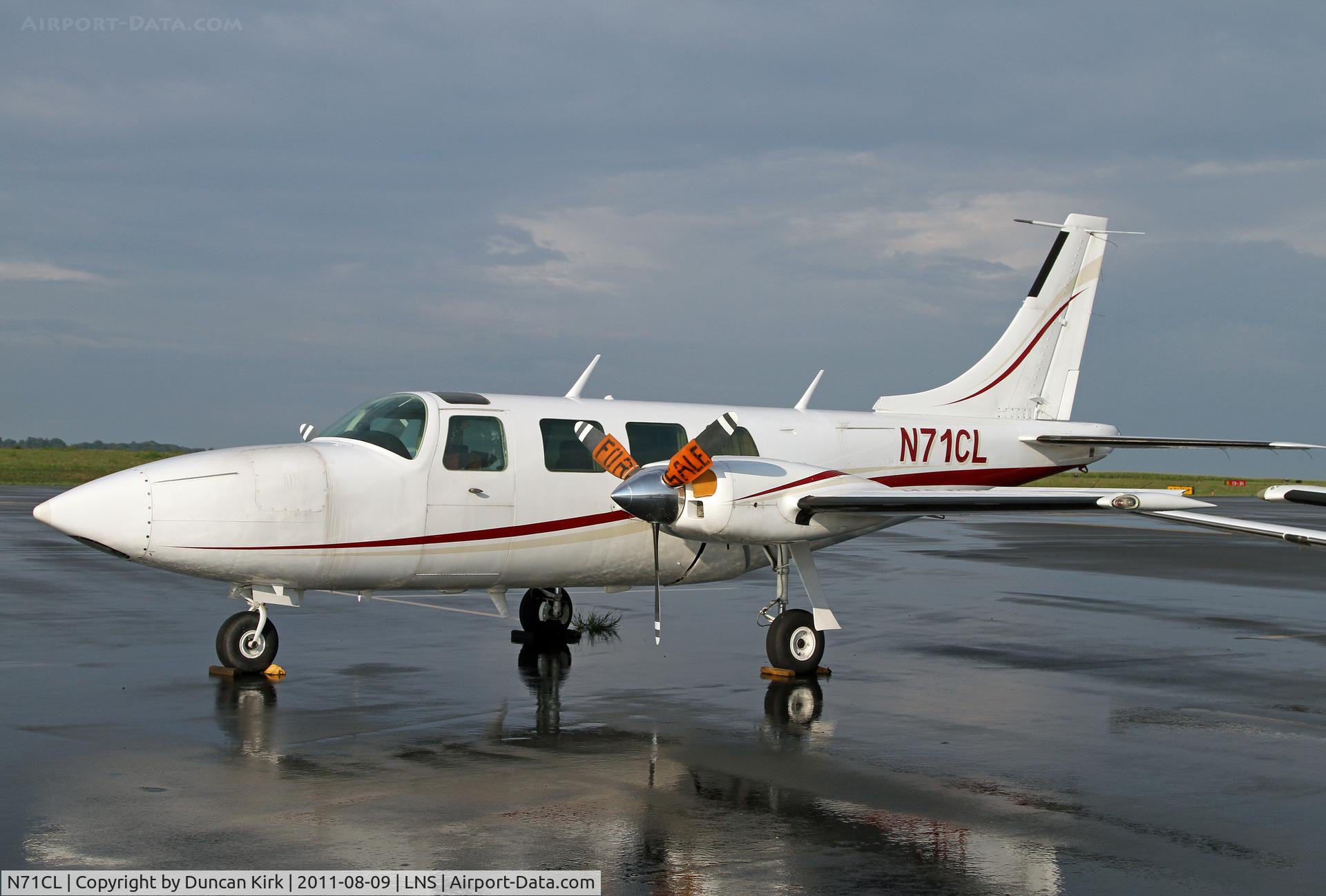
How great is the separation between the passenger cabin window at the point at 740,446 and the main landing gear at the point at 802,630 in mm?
1076

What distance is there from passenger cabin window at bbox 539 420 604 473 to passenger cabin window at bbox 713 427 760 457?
4.40ft

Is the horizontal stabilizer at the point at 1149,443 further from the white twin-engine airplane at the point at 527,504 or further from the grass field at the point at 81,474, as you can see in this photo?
the grass field at the point at 81,474

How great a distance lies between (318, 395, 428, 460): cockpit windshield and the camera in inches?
459

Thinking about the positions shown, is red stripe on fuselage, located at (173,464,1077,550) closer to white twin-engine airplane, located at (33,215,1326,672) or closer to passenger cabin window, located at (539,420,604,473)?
white twin-engine airplane, located at (33,215,1326,672)

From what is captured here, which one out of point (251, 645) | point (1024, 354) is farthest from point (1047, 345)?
point (251, 645)

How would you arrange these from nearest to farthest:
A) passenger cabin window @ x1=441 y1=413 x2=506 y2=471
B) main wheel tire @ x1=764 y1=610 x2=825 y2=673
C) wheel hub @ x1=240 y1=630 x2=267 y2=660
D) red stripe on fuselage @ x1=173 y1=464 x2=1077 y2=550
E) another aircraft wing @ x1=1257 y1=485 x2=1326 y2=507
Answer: another aircraft wing @ x1=1257 y1=485 x2=1326 y2=507
red stripe on fuselage @ x1=173 y1=464 x2=1077 y2=550
wheel hub @ x1=240 y1=630 x2=267 y2=660
passenger cabin window @ x1=441 y1=413 x2=506 y2=471
main wheel tire @ x1=764 y1=610 x2=825 y2=673

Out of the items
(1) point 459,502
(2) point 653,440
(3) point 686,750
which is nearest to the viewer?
(3) point 686,750

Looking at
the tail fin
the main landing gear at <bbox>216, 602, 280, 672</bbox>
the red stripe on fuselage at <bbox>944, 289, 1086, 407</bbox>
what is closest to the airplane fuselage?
the main landing gear at <bbox>216, 602, 280, 672</bbox>

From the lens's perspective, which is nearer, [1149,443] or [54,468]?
[1149,443]

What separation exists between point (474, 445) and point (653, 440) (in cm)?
197

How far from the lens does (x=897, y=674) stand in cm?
1240

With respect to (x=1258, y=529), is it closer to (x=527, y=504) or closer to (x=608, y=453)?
(x=608, y=453)

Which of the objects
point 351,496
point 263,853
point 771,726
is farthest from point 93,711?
point 771,726

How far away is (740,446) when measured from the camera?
13125mm
